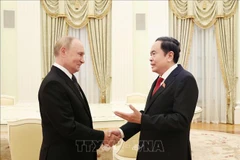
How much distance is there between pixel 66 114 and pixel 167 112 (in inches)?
26.4

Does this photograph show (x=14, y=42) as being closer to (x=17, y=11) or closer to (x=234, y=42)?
(x=17, y=11)

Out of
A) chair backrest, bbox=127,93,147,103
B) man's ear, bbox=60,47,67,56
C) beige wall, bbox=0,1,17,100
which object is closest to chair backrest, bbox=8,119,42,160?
man's ear, bbox=60,47,67,56

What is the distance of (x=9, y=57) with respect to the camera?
7.45 meters

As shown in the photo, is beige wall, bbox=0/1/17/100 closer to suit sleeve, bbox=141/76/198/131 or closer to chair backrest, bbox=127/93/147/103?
chair backrest, bbox=127/93/147/103

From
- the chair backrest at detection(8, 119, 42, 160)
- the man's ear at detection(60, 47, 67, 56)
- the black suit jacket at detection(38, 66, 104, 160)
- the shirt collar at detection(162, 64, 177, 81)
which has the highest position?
the man's ear at detection(60, 47, 67, 56)

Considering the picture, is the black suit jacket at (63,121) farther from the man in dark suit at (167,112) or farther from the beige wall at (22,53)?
the beige wall at (22,53)

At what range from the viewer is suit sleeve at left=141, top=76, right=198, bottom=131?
1.88 meters

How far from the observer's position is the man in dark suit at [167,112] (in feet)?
6.23

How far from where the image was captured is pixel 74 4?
25.1 ft

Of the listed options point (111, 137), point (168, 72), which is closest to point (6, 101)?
point (111, 137)

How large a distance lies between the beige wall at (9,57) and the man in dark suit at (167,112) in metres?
6.05

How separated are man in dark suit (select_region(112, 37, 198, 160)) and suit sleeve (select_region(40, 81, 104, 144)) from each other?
13.5 inches

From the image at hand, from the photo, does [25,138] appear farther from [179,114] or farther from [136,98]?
[136,98]

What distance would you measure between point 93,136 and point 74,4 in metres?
6.11
